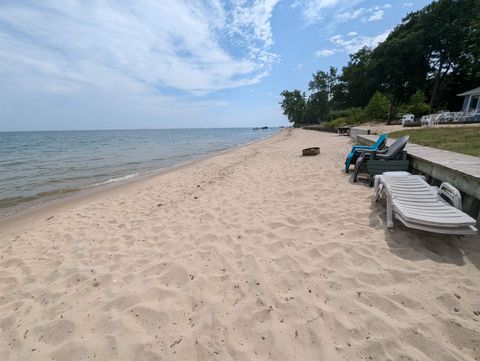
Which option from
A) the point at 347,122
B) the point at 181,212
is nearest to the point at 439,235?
the point at 181,212

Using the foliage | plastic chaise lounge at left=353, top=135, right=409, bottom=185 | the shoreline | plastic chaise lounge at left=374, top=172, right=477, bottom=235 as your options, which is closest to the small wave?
the shoreline

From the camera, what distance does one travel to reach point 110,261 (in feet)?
10.0

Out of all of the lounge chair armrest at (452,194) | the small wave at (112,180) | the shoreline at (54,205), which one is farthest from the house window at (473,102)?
the shoreline at (54,205)

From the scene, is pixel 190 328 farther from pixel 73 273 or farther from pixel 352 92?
pixel 352 92

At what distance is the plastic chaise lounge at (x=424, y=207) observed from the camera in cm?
242

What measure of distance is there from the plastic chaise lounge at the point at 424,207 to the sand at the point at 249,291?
0.90ft

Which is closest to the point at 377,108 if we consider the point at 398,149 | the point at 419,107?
the point at 419,107

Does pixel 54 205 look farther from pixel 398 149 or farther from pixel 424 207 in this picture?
pixel 398 149

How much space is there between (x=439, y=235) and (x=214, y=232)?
3.00 metres

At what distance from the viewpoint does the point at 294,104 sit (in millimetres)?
79250

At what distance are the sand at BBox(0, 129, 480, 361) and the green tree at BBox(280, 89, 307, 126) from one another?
3083 inches

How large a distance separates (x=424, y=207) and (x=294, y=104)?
82.9 metres

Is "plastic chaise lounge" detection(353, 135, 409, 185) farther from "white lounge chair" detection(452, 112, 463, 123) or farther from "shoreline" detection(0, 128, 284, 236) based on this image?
"white lounge chair" detection(452, 112, 463, 123)

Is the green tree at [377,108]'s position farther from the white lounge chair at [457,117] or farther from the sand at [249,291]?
the sand at [249,291]
